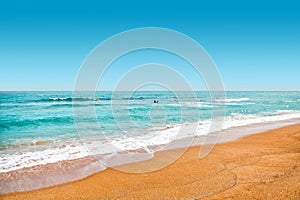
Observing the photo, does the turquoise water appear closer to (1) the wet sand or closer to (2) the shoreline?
(2) the shoreline

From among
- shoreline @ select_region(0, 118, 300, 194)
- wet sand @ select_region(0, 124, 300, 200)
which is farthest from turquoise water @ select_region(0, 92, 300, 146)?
wet sand @ select_region(0, 124, 300, 200)

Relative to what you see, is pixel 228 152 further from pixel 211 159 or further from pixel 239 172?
pixel 239 172

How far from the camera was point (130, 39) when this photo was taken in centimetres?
1001

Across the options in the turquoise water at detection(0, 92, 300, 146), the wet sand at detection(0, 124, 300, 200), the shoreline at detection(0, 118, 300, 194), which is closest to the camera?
the wet sand at detection(0, 124, 300, 200)

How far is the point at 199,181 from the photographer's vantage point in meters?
7.38

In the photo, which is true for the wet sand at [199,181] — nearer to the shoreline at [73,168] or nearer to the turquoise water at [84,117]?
the shoreline at [73,168]

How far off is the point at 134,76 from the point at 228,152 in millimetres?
5876

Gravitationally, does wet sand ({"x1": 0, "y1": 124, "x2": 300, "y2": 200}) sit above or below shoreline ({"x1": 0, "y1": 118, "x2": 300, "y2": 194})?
above

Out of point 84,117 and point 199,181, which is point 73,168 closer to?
point 199,181

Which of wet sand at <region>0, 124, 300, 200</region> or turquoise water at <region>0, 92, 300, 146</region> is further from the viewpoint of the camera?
turquoise water at <region>0, 92, 300, 146</region>

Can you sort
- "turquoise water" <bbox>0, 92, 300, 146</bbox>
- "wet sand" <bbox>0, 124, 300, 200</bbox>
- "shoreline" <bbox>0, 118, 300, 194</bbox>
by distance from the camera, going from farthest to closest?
1. "turquoise water" <bbox>0, 92, 300, 146</bbox>
2. "shoreline" <bbox>0, 118, 300, 194</bbox>
3. "wet sand" <bbox>0, 124, 300, 200</bbox>

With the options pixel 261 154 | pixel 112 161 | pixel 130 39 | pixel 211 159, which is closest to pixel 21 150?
pixel 112 161

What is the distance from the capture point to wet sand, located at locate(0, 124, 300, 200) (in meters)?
6.45

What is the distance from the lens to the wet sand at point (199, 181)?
6445 millimetres
